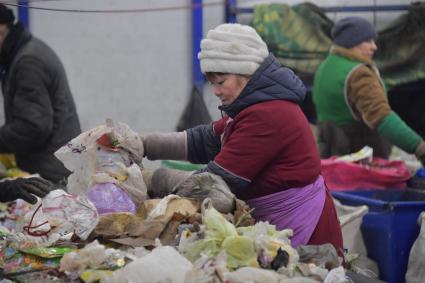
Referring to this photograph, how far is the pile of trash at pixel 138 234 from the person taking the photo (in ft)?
9.21

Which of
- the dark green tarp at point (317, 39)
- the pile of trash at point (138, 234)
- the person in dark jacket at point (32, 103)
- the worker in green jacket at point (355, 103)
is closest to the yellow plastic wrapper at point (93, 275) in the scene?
the pile of trash at point (138, 234)

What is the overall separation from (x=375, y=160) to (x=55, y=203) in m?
3.27

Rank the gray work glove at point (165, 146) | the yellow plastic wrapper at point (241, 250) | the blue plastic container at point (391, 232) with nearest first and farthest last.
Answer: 1. the yellow plastic wrapper at point (241, 250)
2. the gray work glove at point (165, 146)
3. the blue plastic container at point (391, 232)

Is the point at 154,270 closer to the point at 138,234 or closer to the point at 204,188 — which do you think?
the point at 138,234

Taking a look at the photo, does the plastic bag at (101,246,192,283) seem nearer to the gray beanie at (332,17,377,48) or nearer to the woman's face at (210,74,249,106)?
the woman's face at (210,74,249,106)

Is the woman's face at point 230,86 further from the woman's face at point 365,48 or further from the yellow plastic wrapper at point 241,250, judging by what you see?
the woman's face at point 365,48

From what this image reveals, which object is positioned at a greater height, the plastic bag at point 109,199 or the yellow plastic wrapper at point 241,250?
the yellow plastic wrapper at point 241,250

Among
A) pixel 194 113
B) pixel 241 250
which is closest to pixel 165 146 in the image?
pixel 241 250

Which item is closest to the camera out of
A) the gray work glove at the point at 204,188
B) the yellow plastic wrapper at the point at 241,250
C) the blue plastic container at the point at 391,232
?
the yellow plastic wrapper at the point at 241,250

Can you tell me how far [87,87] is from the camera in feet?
23.0

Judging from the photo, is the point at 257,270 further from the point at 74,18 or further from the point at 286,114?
the point at 74,18

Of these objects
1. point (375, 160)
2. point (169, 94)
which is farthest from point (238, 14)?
point (375, 160)

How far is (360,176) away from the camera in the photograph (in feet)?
19.4

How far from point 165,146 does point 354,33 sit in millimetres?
2812
